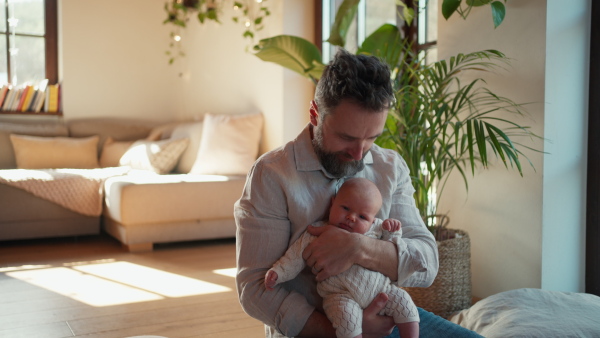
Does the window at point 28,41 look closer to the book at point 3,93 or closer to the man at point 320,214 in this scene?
the book at point 3,93

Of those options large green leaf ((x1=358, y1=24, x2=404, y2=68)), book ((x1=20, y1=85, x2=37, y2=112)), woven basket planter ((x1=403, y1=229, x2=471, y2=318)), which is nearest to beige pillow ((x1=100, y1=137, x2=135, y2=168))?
book ((x1=20, y1=85, x2=37, y2=112))

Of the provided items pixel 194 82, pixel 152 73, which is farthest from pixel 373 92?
pixel 152 73

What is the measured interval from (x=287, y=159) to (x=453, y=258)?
1.50 m

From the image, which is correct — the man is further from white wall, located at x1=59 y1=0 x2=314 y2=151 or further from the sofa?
white wall, located at x1=59 y1=0 x2=314 y2=151

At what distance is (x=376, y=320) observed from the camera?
146cm

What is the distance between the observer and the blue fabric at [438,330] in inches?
62.4

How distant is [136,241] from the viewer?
4.37 m

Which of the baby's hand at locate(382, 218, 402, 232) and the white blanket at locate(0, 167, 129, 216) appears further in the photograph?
the white blanket at locate(0, 167, 129, 216)

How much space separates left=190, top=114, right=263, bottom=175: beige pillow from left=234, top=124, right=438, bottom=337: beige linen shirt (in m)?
3.29

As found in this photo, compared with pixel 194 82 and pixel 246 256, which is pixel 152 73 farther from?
pixel 246 256

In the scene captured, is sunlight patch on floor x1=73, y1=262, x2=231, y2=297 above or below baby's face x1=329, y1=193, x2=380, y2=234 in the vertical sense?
below

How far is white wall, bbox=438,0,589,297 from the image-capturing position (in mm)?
2656

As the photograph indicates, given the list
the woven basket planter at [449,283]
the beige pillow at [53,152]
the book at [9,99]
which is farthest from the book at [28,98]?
the woven basket planter at [449,283]

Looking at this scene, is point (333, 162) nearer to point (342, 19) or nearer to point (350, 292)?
point (350, 292)
